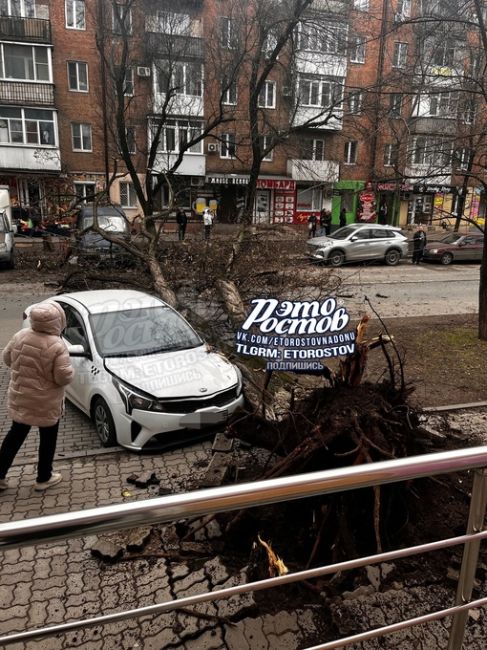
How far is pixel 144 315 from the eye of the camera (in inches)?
264

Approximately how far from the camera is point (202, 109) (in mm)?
30594

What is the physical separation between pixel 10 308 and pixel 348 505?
37.8 ft

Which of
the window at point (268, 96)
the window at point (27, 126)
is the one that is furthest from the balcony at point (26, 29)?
the window at point (268, 96)

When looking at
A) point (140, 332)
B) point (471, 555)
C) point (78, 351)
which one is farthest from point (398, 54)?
point (471, 555)

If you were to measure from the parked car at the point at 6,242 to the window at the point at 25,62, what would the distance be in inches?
638

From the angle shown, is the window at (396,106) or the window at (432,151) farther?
the window at (396,106)

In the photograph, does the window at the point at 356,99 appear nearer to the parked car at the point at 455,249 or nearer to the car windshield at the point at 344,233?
the car windshield at the point at 344,233

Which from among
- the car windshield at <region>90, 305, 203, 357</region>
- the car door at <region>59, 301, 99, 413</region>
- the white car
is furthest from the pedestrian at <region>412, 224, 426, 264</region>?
the car door at <region>59, 301, 99, 413</region>

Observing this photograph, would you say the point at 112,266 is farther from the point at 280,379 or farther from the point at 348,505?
the point at 348,505

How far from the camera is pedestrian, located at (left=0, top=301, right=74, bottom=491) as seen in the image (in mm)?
4305

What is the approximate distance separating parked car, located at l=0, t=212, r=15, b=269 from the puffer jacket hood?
15.2m

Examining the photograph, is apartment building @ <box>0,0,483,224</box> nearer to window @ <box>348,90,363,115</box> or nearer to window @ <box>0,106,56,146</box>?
window @ <box>0,106,56,146</box>

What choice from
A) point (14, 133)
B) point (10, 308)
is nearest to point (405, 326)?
point (10, 308)

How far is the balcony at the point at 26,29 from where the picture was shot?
94.5 feet
